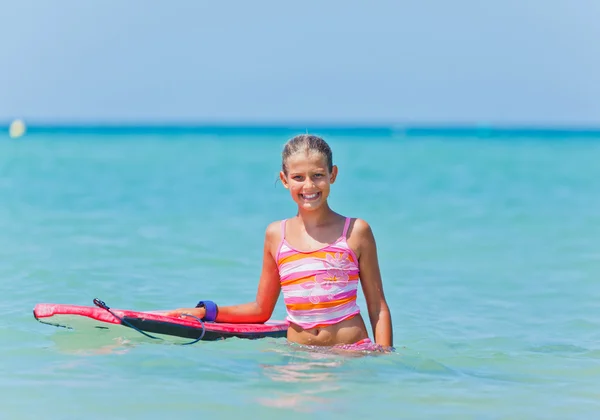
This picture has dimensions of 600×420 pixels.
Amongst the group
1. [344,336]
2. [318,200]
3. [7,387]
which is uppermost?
[318,200]

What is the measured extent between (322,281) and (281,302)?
2.59 meters

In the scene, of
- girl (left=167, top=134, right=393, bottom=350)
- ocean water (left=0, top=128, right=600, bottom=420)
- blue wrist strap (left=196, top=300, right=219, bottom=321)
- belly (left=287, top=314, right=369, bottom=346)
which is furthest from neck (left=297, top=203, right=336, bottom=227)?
blue wrist strap (left=196, top=300, right=219, bottom=321)

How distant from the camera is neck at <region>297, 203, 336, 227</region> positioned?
4645 mm

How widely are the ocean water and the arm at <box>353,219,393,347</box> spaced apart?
132 millimetres

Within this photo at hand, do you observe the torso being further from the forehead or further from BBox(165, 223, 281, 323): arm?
the forehead

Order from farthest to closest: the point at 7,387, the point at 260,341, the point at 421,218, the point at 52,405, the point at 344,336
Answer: the point at 421,218
the point at 260,341
the point at 344,336
the point at 7,387
the point at 52,405

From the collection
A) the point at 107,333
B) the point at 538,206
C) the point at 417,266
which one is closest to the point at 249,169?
the point at 538,206

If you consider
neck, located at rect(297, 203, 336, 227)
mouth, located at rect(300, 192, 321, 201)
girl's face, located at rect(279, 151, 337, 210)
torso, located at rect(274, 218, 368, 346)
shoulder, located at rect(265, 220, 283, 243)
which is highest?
girl's face, located at rect(279, 151, 337, 210)

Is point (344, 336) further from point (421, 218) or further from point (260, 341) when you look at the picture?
point (421, 218)

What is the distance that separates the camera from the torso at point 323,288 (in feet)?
15.0

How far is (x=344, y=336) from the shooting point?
462 centimetres

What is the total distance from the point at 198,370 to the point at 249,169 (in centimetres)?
2086

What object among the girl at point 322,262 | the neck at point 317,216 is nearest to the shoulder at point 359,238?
the girl at point 322,262

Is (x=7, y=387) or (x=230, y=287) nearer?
(x=7, y=387)
